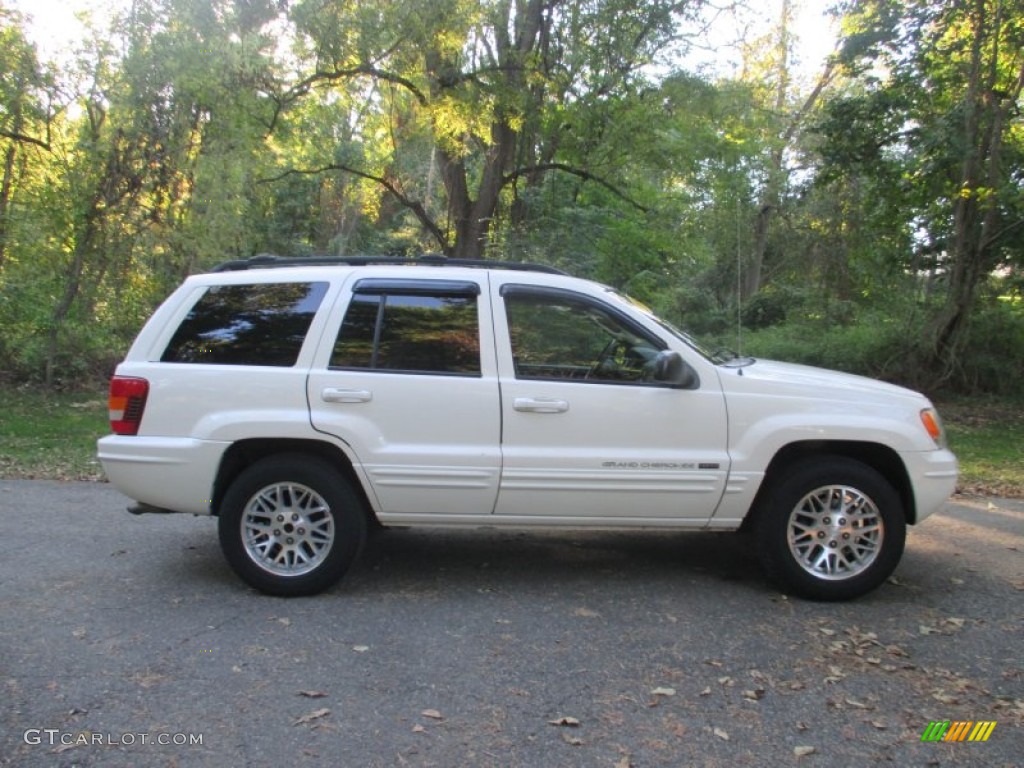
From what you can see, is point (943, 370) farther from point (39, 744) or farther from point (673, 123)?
point (39, 744)

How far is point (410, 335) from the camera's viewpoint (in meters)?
4.74

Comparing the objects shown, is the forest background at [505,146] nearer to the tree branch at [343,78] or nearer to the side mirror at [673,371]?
the tree branch at [343,78]

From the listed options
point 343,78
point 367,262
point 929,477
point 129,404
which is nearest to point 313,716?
point 129,404

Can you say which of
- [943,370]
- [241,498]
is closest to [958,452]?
[943,370]

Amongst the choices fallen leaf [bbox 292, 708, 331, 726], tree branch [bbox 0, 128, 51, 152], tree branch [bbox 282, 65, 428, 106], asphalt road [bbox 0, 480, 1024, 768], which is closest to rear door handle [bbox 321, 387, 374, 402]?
asphalt road [bbox 0, 480, 1024, 768]

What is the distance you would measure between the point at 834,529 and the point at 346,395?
300 centimetres

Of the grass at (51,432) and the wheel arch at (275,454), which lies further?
the grass at (51,432)

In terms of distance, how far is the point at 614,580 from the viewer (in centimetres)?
504

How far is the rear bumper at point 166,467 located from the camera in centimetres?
460

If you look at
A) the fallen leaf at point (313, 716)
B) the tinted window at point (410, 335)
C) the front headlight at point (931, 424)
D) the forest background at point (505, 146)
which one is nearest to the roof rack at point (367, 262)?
the tinted window at point (410, 335)

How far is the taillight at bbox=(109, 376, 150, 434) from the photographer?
4.65 m

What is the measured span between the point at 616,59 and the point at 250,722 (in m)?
13.6

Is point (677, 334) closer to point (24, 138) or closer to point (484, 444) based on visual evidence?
point (484, 444)

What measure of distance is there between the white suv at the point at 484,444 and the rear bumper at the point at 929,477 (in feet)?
0.04
